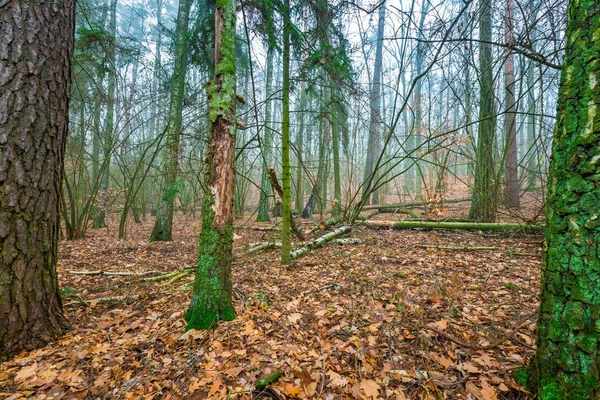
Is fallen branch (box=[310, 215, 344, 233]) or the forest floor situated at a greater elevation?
fallen branch (box=[310, 215, 344, 233])

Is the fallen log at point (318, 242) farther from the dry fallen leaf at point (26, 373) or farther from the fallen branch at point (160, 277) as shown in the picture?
the dry fallen leaf at point (26, 373)

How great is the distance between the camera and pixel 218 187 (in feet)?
7.70

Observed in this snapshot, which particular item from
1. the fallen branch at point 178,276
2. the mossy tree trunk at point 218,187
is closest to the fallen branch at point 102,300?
the fallen branch at point 178,276

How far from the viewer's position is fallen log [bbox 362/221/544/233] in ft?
15.2

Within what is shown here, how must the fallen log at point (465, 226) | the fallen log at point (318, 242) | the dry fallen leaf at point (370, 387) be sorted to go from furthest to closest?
1. the fallen log at point (465, 226)
2. the fallen log at point (318, 242)
3. the dry fallen leaf at point (370, 387)

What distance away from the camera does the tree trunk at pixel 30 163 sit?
1959 mm

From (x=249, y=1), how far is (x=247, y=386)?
4269 millimetres

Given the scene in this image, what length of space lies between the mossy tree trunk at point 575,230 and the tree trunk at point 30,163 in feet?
11.0

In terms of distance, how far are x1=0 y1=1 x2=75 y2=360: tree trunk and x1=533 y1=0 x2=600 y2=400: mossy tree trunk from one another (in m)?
3.36

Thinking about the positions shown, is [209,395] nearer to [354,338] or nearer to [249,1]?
[354,338]

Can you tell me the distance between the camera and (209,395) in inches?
68.2

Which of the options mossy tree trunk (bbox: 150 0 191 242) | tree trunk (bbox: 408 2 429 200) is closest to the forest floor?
tree trunk (bbox: 408 2 429 200)

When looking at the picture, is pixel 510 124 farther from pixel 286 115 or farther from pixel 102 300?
pixel 102 300

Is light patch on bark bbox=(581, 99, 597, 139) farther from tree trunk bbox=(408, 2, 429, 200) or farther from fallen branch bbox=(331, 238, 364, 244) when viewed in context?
fallen branch bbox=(331, 238, 364, 244)
